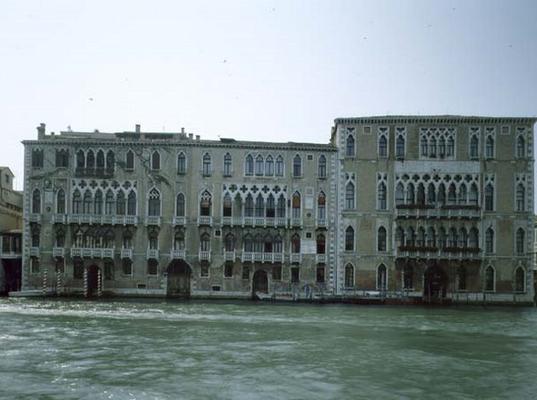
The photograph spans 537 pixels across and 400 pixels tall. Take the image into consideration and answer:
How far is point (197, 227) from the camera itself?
3894 centimetres

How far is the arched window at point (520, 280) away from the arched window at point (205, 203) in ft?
60.1

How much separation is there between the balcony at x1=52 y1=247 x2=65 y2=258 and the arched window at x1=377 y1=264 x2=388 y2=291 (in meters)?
18.4

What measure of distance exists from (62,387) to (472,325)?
60.3ft

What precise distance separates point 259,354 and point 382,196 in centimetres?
2161

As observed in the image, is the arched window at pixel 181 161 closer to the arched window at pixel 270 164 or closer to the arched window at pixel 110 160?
the arched window at pixel 110 160

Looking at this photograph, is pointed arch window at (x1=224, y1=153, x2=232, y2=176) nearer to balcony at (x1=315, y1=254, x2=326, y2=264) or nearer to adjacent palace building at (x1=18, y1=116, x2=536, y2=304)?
adjacent palace building at (x1=18, y1=116, x2=536, y2=304)

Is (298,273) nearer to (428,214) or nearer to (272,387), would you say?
(428,214)

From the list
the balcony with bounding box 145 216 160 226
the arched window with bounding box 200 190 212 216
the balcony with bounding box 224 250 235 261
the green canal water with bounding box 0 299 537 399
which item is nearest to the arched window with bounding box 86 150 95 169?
the balcony with bounding box 145 216 160 226

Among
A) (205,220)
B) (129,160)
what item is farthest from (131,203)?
(205,220)

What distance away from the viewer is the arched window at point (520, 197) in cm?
3897

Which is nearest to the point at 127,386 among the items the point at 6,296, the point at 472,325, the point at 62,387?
the point at 62,387

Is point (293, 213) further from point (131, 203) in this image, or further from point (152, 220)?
point (131, 203)

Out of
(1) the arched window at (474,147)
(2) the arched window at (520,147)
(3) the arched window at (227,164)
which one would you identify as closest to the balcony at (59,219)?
(3) the arched window at (227,164)

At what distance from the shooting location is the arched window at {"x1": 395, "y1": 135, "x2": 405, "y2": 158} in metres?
39.2
